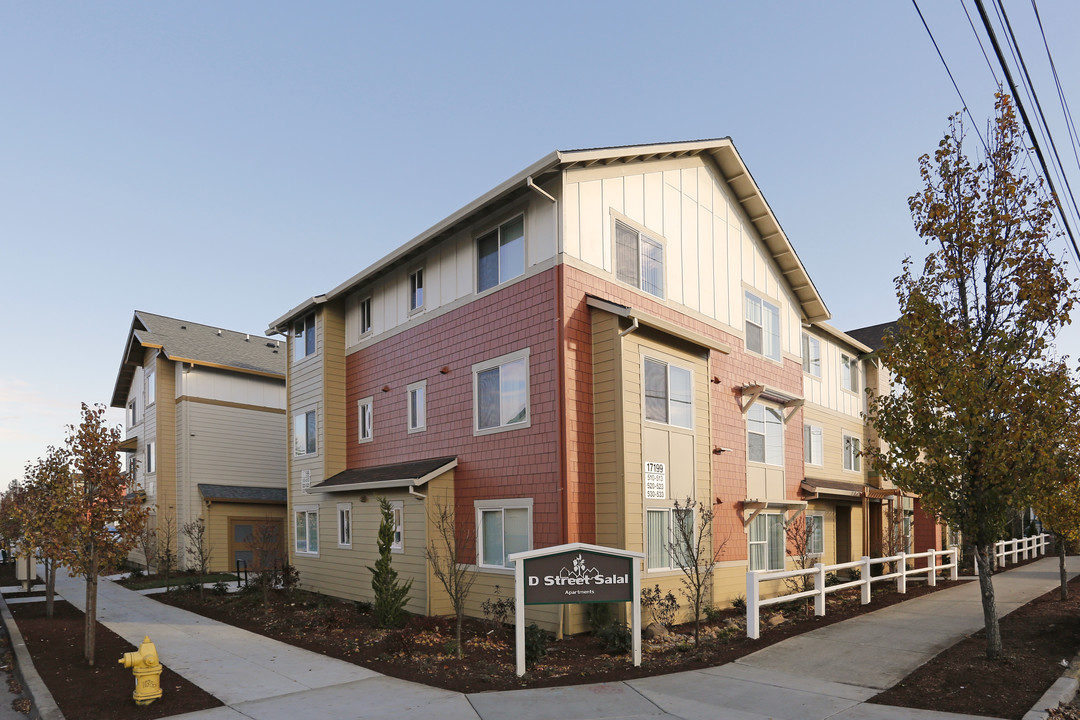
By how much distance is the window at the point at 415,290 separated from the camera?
19547mm

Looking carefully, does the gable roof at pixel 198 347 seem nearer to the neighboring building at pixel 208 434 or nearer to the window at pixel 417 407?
the neighboring building at pixel 208 434

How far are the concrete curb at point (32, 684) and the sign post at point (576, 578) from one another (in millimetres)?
6132

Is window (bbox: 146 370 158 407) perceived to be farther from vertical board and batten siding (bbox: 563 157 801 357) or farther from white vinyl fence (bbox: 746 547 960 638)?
white vinyl fence (bbox: 746 547 960 638)

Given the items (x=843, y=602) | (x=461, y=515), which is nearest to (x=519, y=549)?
(x=461, y=515)

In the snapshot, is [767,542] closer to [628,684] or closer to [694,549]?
[694,549]

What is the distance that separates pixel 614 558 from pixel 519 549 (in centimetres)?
374

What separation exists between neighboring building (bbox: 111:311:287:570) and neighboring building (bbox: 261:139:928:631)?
8715mm

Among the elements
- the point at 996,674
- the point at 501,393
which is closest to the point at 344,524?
the point at 501,393

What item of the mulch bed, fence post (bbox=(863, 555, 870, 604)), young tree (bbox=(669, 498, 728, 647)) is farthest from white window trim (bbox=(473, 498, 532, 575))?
fence post (bbox=(863, 555, 870, 604))

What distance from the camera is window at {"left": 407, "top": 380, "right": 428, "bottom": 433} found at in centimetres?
1897

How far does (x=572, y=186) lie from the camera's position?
1525 centimetres

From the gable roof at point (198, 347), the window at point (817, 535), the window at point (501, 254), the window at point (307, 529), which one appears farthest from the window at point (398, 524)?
the gable roof at point (198, 347)

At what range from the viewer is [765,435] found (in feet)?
67.9

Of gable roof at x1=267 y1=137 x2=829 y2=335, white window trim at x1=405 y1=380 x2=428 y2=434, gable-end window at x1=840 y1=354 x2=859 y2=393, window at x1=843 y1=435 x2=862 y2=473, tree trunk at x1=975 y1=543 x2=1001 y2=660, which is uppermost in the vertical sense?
gable roof at x1=267 y1=137 x2=829 y2=335
